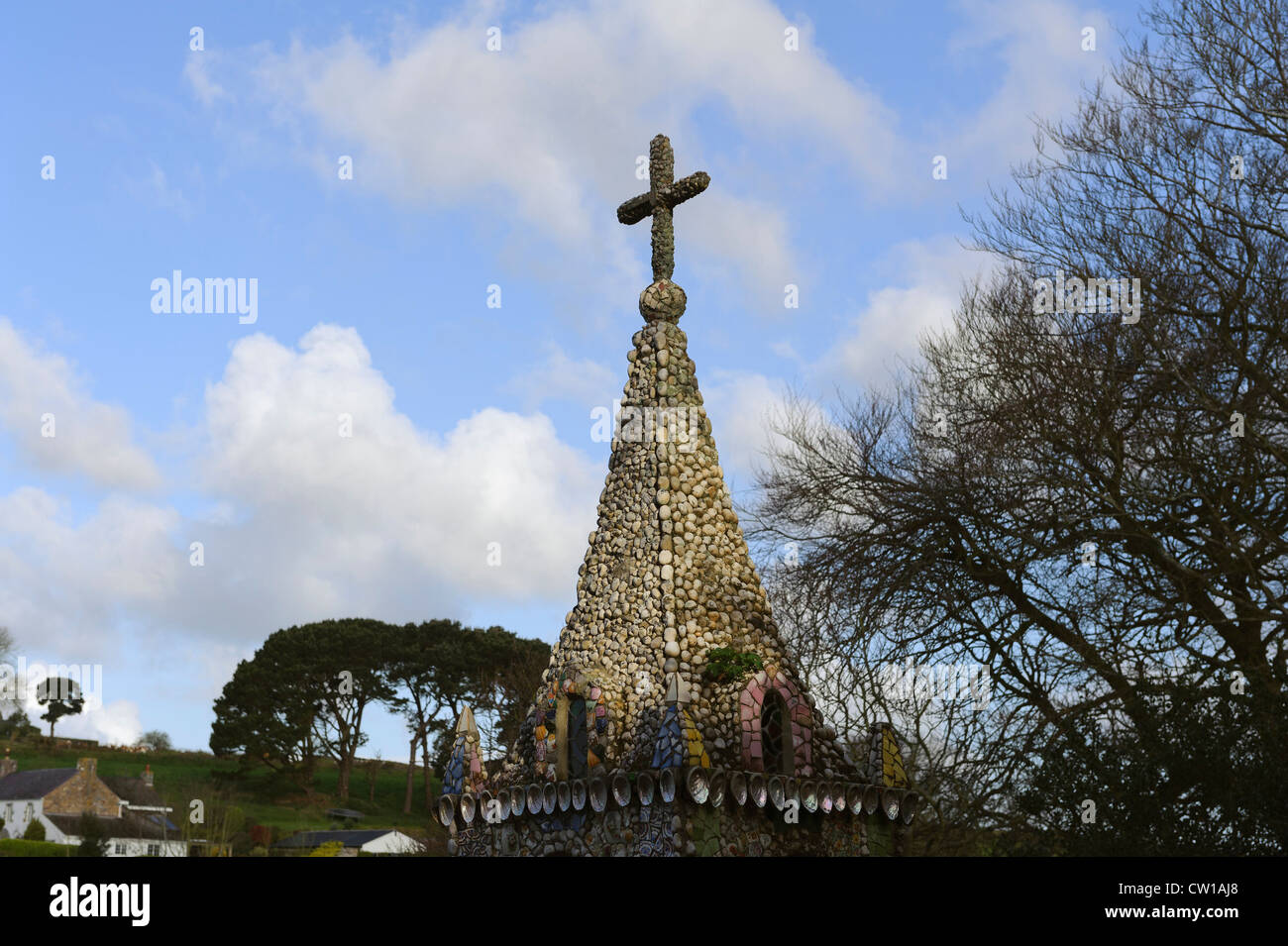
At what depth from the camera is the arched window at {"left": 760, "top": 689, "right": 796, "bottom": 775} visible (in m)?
12.8

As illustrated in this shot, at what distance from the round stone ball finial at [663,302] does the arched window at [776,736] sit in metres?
4.12

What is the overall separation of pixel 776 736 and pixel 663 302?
4.66 metres

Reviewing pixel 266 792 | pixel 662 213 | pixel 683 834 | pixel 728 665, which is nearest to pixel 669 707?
pixel 728 665

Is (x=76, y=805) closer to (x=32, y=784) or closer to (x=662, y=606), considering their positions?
(x=32, y=784)

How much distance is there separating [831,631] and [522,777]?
18.1 ft

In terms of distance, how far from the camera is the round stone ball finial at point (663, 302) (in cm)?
1422

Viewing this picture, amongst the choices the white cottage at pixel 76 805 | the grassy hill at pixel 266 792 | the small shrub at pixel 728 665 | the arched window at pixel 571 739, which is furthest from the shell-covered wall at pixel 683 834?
the white cottage at pixel 76 805

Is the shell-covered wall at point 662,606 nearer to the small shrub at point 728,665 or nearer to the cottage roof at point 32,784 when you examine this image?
the small shrub at point 728,665

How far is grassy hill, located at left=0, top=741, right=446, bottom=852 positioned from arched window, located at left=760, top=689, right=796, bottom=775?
76.2ft

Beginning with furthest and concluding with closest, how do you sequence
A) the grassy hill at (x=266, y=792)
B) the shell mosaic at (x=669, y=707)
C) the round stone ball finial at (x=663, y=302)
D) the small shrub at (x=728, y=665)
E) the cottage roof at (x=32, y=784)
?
the grassy hill at (x=266, y=792)
the cottage roof at (x=32, y=784)
the round stone ball finial at (x=663, y=302)
the small shrub at (x=728, y=665)
the shell mosaic at (x=669, y=707)
